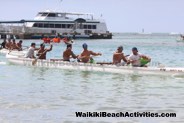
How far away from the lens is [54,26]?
100500 millimetres

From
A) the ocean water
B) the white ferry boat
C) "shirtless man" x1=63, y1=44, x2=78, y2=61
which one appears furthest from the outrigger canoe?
the white ferry boat

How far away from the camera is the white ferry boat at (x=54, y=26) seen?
99.2 meters

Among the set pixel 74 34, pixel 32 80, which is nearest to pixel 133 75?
pixel 32 80

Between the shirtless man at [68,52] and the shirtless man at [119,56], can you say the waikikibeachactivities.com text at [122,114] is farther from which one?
the shirtless man at [68,52]

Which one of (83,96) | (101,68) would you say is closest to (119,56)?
(101,68)

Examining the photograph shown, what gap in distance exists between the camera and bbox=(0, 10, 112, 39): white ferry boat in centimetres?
9919

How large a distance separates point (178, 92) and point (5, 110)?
6.18 m

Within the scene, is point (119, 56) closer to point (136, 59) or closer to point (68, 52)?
point (136, 59)

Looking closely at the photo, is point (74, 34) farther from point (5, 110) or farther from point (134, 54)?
point (5, 110)

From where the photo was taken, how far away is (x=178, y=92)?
15992 mm

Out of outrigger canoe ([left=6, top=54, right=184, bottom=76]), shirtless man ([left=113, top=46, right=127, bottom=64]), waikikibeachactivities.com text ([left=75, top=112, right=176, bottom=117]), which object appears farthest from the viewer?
shirtless man ([left=113, top=46, right=127, bottom=64])

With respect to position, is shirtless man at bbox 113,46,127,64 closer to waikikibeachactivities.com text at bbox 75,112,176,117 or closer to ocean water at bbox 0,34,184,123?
ocean water at bbox 0,34,184,123

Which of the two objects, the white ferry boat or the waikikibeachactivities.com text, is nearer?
the waikikibeachactivities.com text

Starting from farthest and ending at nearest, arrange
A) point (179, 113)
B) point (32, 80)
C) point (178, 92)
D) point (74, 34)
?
point (74, 34), point (32, 80), point (178, 92), point (179, 113)
